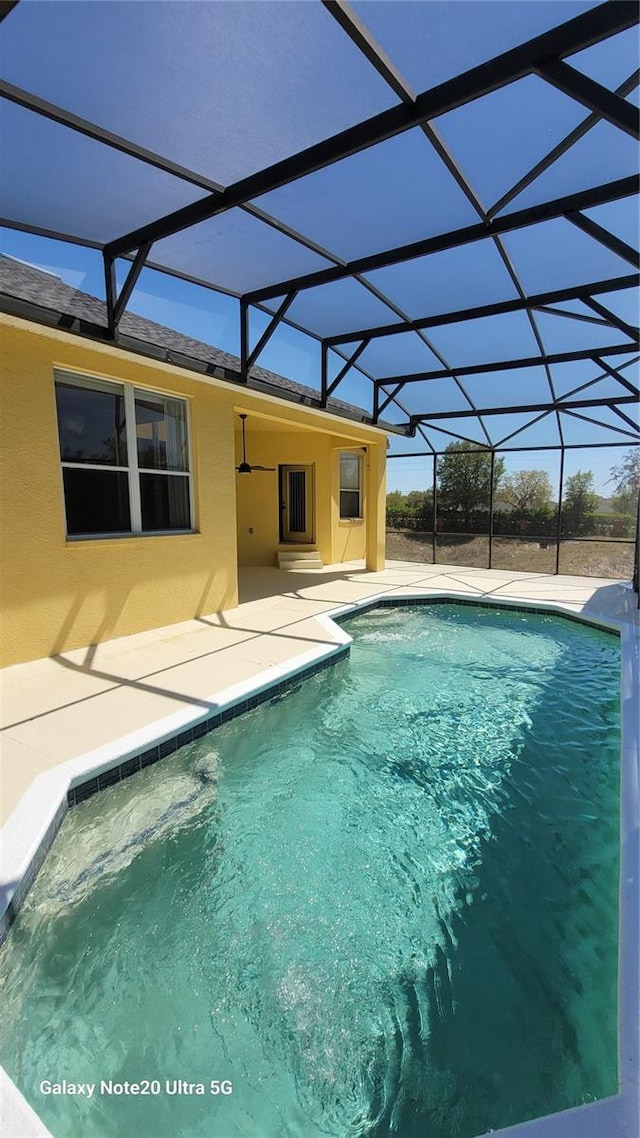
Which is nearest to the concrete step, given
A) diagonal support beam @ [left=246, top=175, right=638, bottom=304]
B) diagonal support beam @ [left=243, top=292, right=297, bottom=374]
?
diagonal support beam @ [left=243, top=292, right=297, bottom=374]

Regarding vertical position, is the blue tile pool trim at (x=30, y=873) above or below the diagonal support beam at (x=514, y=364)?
below

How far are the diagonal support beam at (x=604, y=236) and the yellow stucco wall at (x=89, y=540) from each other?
4110 mm

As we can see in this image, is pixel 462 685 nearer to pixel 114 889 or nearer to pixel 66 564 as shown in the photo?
pixel 114 889

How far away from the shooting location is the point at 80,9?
234 centimetres

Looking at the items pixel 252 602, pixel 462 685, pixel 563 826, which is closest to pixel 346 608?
pixel 252 602

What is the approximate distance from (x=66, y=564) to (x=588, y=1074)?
5.21m

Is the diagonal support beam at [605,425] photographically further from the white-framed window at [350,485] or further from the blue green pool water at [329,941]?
the blue green pool water at [329,941]

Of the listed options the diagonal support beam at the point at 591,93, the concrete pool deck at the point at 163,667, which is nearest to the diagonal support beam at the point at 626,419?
the concrete pool deck at the point at 163,667

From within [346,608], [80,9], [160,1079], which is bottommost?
[160,1079]

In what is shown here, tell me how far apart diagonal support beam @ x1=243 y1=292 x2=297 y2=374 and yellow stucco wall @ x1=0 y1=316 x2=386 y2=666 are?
1.47ft

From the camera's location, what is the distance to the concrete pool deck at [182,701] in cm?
183

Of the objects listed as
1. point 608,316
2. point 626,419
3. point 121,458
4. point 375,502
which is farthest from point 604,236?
point 375,502

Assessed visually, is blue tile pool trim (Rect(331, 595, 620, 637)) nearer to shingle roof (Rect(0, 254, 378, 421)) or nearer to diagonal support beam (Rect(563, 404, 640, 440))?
shingle roof (Rect(0, 254, 378, 421))

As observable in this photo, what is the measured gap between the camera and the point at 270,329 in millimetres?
6145
